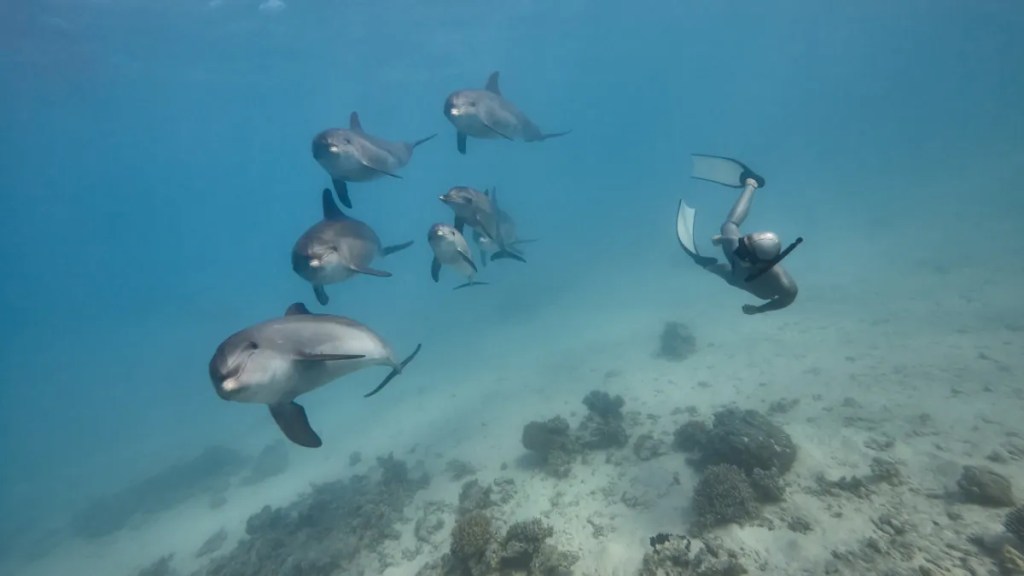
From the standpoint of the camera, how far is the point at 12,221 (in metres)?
66.1

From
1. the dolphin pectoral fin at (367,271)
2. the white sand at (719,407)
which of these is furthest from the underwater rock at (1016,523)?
the dolphin pectoral fin at (367,271)

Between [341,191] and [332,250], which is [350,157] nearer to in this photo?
[341,191]

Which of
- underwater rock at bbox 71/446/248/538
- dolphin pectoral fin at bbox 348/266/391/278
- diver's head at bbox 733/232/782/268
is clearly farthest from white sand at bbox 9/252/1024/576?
dolphin pectoral fin at bbox 348/266/391/278

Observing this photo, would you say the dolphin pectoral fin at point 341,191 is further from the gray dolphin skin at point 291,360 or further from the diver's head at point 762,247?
the diver's head at point 762,247

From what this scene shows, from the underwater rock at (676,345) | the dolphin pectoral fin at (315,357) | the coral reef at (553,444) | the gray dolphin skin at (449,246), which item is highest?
the gray dolphin skin at (449,246)

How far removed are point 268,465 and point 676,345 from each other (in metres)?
14.8

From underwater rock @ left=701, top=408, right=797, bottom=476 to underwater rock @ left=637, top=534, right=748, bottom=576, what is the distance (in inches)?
63.6

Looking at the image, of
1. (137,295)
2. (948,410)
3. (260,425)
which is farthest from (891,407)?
(137,295)

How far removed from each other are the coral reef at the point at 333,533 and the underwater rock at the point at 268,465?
18.6 ft

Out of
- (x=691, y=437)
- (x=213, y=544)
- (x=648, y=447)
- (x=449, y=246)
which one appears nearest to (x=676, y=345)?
(x=648, y=447)

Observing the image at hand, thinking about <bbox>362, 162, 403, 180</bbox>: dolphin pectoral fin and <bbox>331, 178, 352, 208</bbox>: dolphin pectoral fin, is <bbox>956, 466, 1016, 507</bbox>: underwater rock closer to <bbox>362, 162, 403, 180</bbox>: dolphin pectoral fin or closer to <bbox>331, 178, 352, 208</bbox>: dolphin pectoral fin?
<bbox>362, 162, 403, 180</bbox>: dolphin pectoral fin

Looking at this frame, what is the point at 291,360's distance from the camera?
10.6ft

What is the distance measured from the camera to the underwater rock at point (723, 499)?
18.5 feet

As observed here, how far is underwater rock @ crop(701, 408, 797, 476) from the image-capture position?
6410 mm
